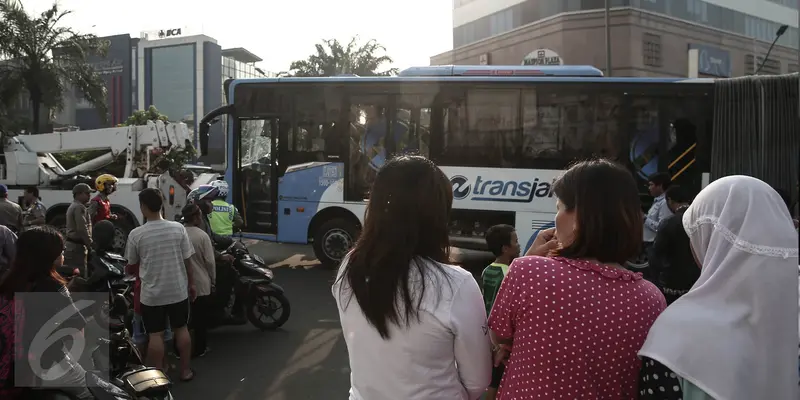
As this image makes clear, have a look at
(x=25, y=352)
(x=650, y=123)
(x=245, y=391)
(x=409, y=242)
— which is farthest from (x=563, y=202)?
(x=650, y=123)

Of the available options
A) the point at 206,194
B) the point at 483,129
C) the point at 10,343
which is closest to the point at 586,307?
the point at 10,343

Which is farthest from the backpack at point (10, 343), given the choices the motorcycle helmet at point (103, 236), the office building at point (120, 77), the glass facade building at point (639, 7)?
the office building at point (120, 77)

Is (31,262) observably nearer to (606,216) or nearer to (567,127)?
(606,216)

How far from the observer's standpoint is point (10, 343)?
2.72 metres

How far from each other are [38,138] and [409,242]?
1376 cm

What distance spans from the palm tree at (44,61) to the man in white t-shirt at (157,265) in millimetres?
20853

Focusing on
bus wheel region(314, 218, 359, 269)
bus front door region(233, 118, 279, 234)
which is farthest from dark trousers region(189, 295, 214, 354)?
bus front door region(233, 118, 279, 234)

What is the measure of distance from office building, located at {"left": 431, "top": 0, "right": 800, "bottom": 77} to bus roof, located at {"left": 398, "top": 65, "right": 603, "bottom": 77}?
73.0ft

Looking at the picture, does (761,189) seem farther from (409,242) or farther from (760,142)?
(760,142)

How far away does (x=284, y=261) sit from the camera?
1155cm

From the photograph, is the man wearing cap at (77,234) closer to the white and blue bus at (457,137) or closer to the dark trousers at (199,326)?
the dark trousers at (199,326)

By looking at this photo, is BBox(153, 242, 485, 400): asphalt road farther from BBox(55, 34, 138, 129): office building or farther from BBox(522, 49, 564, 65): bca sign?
BBox(55, 34, 138, 129): office building

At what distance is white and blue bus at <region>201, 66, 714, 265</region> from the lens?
9375 mm

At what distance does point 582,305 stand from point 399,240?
0.59 m
